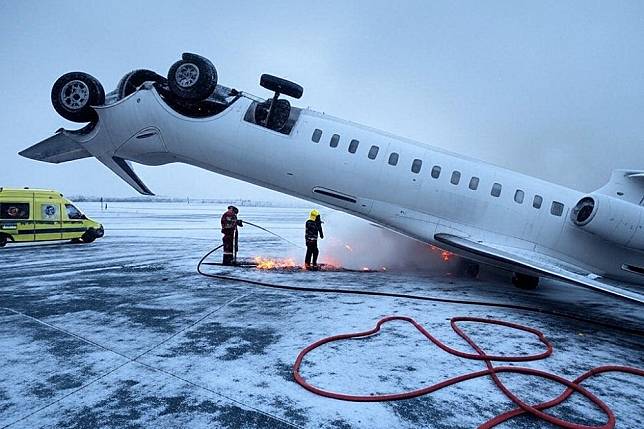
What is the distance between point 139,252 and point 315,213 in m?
7.45

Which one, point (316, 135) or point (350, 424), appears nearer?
point (350, 424)

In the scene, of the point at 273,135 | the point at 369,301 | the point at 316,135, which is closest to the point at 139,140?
the point at 273,135

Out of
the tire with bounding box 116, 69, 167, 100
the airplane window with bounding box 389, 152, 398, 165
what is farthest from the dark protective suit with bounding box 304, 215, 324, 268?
the tire with bounding box 116, 69, 167, 100

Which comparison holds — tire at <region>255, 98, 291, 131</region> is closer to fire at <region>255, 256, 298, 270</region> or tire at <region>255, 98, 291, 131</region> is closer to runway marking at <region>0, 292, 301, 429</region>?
fire at <region>255, 256, 298, 270</region>

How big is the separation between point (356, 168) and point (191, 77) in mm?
4566

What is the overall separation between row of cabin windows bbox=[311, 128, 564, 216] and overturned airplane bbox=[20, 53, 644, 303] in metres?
0.03

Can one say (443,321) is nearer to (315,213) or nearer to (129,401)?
(129,401)

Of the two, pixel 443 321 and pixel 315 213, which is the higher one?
pixel 315 213

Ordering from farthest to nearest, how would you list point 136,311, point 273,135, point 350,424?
point 273,135 → point 136,311 → point 350,424

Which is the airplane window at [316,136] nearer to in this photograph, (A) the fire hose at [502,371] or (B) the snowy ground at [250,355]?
(B) the snowy ground at [250,355]

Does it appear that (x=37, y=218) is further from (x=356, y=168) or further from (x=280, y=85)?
(x=356, y=168)

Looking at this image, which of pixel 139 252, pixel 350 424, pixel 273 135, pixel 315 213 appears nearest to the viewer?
pixel 350 424

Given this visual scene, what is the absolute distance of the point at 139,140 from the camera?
9.42 metres

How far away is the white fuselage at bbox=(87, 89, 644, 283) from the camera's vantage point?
9.40 meters
